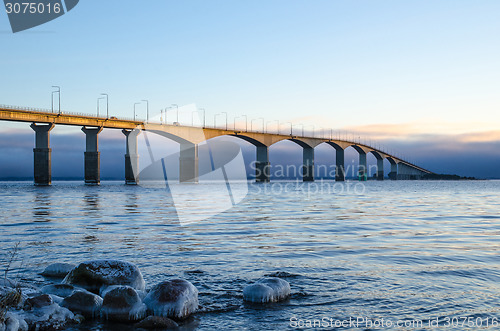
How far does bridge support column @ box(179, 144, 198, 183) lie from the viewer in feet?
320

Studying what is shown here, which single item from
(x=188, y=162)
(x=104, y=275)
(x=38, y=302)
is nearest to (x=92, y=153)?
(x=188, y=162)

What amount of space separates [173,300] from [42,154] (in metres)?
78.2

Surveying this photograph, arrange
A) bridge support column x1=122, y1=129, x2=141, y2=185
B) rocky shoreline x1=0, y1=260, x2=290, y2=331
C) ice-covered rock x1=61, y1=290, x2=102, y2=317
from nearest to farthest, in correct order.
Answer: rocky shoreline x1=0, y1=260, x2=290, y2=331 → ice-covered rock x1=61, y1=290, x2=102, y2=317 → bridge support column x1=122, y1=129, x2=141, y2=185

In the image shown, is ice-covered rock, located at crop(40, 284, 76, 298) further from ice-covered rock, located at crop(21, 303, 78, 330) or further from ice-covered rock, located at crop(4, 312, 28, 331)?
ice-covered rock, located at crop(4, 312, 28, 331)

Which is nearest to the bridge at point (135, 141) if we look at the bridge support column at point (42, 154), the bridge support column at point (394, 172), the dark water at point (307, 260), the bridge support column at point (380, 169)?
the bridge support column at point (42, 154)

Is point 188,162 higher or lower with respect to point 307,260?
higher

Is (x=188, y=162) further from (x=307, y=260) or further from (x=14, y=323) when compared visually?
(x=14, y=323)

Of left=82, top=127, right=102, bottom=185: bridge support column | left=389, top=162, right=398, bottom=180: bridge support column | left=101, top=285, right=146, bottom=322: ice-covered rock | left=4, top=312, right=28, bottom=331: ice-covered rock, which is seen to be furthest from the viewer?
left=389, top=162, right=398, bottom=180: bridge support column

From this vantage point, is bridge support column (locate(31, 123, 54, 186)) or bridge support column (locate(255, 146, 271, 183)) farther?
bridge support column (locate(255, 146, 271, 183))

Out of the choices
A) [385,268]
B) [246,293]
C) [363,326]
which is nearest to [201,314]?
[246,293]

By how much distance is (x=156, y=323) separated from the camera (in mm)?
5672

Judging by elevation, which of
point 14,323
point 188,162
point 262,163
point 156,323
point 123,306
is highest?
point 188,162

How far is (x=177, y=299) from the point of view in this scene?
6113mm

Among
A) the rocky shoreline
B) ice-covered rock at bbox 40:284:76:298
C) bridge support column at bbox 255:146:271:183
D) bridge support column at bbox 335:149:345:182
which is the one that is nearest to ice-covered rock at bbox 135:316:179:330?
the rocky shoreline
